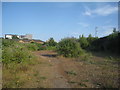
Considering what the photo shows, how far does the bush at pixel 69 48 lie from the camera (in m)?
11.7

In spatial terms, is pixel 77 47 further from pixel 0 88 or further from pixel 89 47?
pixel 89 47

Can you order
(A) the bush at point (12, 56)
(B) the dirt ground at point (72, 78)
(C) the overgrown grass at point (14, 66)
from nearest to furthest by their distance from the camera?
(B) the dirt ground at point (72, 78)
(C) the overgrown grass at point (14, 66)
(A) the bush at point (12, 56)

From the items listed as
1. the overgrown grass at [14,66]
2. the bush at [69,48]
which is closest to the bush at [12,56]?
the overgrown grass at [14,66]

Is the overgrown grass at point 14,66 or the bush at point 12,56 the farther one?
the bush at point 12,56

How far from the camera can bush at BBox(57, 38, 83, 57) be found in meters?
11.7

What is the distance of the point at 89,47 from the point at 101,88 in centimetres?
2123

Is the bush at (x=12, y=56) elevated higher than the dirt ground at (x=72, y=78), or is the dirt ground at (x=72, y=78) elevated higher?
the bush at (x=12, y=56)

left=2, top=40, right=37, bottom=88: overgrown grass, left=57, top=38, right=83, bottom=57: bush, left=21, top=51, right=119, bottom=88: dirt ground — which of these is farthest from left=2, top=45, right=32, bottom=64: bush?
left=57, top=38, right=83, bottom=57: bush

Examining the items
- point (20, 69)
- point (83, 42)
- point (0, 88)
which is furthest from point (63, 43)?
point (83, 42)

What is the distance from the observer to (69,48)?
11695 millimetres

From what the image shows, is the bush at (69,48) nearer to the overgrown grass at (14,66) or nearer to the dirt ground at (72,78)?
the dirt ground at (72,78)

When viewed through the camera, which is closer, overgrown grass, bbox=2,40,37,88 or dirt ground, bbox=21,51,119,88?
dirt ground, bbox=21,51,119,88

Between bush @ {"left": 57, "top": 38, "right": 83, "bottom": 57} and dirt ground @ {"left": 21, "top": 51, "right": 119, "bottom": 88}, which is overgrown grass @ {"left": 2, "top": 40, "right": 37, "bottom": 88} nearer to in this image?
dirt ground @ {"left": 21, "top": 51, "right": 119, "bottom": 88}

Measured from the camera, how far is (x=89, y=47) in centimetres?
2414
